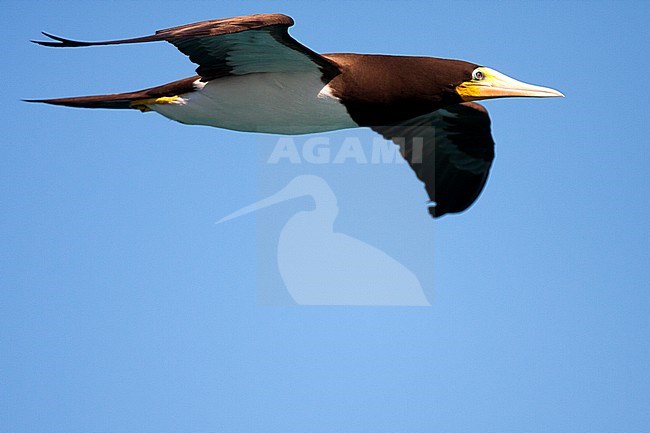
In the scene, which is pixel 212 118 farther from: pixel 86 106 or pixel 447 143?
pixel 447 143

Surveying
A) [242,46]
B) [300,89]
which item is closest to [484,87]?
[300,89]

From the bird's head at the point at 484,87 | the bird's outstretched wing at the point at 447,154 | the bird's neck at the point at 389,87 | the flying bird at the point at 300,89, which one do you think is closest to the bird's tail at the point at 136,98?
the flying bird at the point at 300,89

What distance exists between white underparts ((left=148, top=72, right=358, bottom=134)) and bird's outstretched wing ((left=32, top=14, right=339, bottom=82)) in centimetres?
9

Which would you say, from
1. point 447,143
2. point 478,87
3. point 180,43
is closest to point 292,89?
point 180,43

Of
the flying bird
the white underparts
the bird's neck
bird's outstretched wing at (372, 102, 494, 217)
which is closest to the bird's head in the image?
the flying bird

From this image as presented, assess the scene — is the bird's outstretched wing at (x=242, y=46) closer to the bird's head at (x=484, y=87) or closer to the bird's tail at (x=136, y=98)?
the bird's tail at (x=136, y=98)

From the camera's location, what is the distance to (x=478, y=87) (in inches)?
394

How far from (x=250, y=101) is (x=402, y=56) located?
1.51 meters

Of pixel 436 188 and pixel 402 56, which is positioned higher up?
pixel 402 56

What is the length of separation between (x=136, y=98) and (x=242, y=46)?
139 centimetres

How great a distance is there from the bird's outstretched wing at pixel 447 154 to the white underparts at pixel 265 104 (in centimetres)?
239

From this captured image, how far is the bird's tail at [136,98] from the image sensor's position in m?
10.2

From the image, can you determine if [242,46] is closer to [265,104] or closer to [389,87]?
[265,104]

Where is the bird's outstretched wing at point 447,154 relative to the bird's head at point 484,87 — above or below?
below
